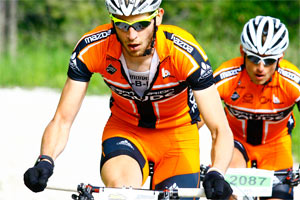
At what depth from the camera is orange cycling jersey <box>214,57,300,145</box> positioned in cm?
615

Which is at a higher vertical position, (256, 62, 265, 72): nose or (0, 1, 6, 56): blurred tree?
(0, 1, 6, 56): blurred tree

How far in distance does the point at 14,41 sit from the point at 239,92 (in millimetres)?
17985

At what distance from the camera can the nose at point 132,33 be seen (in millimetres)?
4457

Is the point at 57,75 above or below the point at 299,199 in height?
above

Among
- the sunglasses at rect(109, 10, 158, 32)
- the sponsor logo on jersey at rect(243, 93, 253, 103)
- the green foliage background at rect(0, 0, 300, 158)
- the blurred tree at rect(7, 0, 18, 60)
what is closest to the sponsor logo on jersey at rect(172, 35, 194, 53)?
the sunglasses at rect(109, 10, 158, 32)

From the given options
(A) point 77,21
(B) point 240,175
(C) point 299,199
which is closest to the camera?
(B) point 240,175

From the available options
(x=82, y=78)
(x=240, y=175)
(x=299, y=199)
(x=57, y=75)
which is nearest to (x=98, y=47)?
(x=82, y=78)

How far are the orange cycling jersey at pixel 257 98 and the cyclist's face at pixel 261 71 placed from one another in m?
0.07

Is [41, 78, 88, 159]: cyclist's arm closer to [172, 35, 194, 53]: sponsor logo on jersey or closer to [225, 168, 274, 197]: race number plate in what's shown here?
[172, 35, 194, 53]: sponsor logo on jersey

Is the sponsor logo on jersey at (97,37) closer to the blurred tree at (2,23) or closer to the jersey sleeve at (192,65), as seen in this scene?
the jersey sleeve at (192,65)

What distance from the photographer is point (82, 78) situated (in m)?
4.73

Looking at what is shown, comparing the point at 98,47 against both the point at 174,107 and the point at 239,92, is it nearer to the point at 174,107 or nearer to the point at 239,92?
the point at 174,107

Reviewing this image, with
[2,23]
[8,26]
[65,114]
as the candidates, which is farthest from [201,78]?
[8,26]

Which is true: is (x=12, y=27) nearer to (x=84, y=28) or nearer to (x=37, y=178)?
(x=84, y=28)
